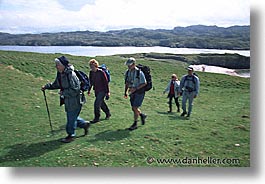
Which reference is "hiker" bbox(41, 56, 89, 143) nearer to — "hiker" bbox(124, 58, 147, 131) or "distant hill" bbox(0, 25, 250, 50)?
"hiker" bbox(124, 58, 147, 131)

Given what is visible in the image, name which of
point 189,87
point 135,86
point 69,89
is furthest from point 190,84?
point 69,89

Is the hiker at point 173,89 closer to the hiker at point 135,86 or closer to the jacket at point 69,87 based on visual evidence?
the hiker at point 135,86

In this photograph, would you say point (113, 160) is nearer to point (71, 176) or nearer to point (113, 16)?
point (71, 176)

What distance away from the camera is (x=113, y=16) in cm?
→ 551

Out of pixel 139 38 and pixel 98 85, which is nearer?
pixel 98 85

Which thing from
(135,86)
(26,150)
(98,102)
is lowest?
(26,150)

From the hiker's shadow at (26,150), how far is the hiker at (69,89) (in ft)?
0.74

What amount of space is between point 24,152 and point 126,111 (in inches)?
62.8

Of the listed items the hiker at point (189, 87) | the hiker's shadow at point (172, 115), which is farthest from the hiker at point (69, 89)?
the hiker at point (189, 87)

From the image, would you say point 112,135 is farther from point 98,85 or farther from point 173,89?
point 173,89

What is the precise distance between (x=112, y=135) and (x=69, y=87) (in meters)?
0.97

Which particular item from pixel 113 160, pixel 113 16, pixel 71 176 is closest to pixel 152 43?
pixel 113 16

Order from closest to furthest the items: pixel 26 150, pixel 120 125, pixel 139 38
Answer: pixel 26 150
pixel 120 125
pixel 139 38

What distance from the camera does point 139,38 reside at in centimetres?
570
